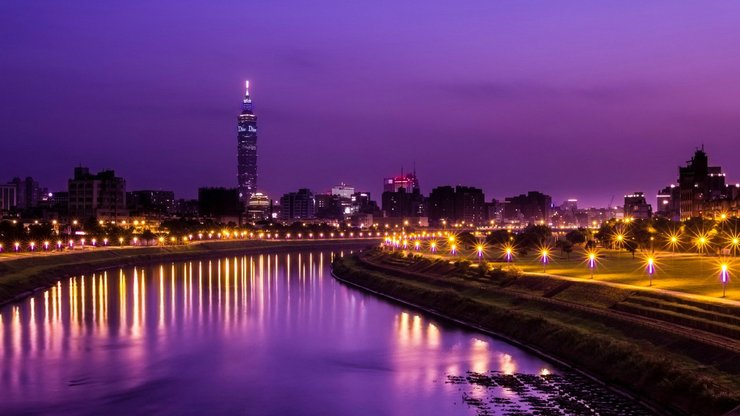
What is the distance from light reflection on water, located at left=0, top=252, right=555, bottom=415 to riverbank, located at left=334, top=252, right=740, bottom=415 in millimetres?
1810

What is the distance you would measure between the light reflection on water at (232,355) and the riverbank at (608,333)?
181cm

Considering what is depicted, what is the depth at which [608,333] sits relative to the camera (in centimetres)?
3675

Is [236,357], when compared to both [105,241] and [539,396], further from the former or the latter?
[105,241]

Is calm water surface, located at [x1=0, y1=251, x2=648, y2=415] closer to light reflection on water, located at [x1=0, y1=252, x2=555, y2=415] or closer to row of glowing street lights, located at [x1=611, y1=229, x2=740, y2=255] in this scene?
light reflection on water, located at [x1=0, y1=252, x2=555, y2=415]

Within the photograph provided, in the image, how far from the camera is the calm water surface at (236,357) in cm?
3203

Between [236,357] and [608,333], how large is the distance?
58.0 feet

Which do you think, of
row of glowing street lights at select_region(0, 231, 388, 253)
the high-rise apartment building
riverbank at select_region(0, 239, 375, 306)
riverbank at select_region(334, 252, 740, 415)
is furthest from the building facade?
the high-rise apartment building

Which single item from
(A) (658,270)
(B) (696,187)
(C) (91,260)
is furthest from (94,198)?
(A) (658,270)

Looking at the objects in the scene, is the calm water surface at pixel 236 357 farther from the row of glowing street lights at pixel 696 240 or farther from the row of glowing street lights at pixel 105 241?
the row of glowing street lights at pixel 105 241

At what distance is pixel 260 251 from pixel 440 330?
113m

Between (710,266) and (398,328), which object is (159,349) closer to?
(398,328)

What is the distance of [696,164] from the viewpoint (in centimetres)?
15162

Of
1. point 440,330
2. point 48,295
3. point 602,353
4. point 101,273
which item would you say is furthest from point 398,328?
point 101,273

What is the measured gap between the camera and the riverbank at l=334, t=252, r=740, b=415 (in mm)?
27859
